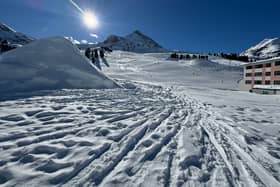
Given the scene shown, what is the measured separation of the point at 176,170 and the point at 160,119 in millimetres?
2885

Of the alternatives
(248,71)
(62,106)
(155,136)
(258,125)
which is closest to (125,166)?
(155,136)

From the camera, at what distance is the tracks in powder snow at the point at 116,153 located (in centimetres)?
237

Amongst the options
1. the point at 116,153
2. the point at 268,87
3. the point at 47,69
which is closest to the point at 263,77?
the point at 268,87

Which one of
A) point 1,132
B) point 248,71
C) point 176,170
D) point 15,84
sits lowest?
point 176,170

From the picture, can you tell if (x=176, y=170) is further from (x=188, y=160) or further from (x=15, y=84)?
(x=15, y=84)

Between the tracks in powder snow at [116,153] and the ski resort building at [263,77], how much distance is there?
98.5ft

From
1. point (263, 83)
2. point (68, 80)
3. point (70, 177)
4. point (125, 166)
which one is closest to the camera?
point (70, 177)

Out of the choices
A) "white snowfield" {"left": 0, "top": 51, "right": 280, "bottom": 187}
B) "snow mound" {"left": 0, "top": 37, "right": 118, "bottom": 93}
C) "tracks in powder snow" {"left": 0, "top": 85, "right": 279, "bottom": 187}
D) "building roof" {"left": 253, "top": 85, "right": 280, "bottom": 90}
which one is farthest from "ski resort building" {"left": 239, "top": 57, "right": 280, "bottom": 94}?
"tracks in powder snow" {"left": 0, "top": 85, "right": 279, "bottom": 187}

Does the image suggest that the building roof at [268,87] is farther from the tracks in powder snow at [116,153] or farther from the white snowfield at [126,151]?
the tracks in powder snow at [116,153]

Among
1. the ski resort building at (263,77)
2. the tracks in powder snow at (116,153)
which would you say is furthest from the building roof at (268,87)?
the tracks in powder snow at (116,153)

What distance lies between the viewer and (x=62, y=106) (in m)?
5.85

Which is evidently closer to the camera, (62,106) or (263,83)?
(62,106)

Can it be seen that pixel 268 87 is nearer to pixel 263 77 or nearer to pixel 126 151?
pixel 263 77

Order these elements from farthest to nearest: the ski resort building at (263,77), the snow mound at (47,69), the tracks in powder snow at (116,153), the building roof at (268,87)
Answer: the ski resort building at (263,77) < the building roof at (268,87) < the snow mound at (47,69) < the tracks in powder snow at (116,153)
